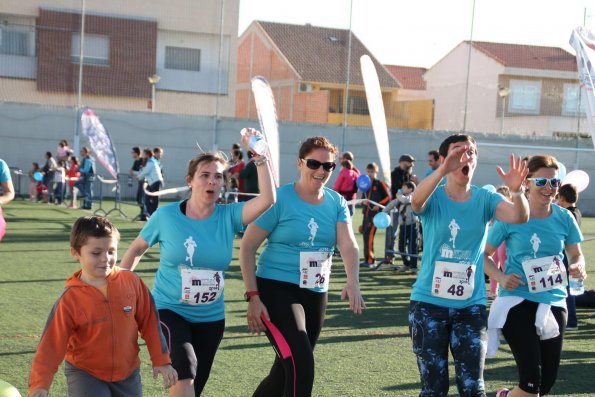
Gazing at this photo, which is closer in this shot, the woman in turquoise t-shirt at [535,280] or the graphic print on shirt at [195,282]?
the graphic print on shirt at [195,282]

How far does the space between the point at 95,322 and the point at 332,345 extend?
14.5 feet

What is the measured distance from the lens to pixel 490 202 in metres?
5.20

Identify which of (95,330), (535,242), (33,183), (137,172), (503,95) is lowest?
(33,183)

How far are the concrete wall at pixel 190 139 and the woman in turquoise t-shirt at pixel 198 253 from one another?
952 inches

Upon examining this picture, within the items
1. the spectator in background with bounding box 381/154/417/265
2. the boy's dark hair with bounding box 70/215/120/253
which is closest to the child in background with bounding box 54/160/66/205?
the spectator in background with bounding box 381/154/417/265

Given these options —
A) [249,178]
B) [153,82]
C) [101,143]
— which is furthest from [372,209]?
[153,82]

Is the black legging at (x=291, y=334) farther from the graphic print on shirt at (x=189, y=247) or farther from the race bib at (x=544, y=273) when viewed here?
the race bib at (x=544, y=273)

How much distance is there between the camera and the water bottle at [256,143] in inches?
198

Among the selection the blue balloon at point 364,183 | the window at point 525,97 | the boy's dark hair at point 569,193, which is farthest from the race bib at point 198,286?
the window at point 525,97

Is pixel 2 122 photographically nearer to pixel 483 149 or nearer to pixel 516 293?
pixel 483 149

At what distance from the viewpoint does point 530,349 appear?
5.39 m

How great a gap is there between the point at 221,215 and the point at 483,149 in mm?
26424

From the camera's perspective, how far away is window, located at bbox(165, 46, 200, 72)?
35.1 m

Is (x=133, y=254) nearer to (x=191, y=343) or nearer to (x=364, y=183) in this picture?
(x=191, y=343)
